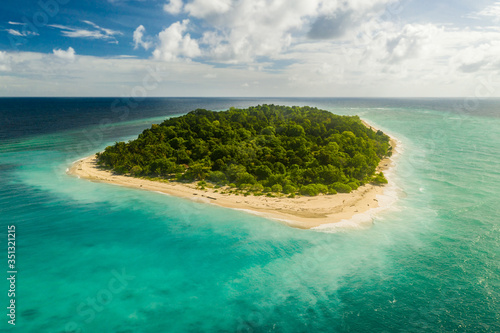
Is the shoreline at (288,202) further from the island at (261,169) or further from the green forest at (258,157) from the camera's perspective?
the green forest at (258,157)

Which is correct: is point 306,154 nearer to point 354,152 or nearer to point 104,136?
point 354,152
